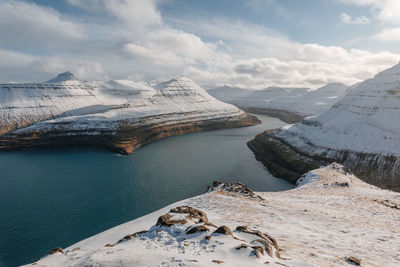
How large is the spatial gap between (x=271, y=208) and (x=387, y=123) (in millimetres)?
60260

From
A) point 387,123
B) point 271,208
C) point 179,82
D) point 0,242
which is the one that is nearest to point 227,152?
point 387,123

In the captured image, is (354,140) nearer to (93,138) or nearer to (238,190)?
(238,190)

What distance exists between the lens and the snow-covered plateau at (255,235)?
942 cm

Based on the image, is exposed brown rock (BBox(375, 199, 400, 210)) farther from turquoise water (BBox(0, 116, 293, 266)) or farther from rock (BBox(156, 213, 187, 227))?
rock (BBox(156, 213, 187, 227))

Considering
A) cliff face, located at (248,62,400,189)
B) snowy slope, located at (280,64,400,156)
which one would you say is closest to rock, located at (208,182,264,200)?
cliff face, located at (248,62,400,189)

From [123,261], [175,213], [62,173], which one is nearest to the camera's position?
[123,261]

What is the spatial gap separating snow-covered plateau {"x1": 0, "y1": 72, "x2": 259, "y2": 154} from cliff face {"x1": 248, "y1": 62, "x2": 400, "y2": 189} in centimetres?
5451

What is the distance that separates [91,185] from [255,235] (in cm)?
4563

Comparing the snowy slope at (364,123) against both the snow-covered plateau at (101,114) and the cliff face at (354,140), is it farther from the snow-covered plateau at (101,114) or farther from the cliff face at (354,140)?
the snow-covered plateau at (101,114)

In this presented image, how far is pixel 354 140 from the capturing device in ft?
193

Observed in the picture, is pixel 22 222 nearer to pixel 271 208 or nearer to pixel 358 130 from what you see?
pixel 271 208

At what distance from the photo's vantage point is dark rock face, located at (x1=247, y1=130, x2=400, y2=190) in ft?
157

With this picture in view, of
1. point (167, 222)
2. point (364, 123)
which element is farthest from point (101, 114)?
point (364, 123)

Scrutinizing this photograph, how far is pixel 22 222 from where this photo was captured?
32.6m
